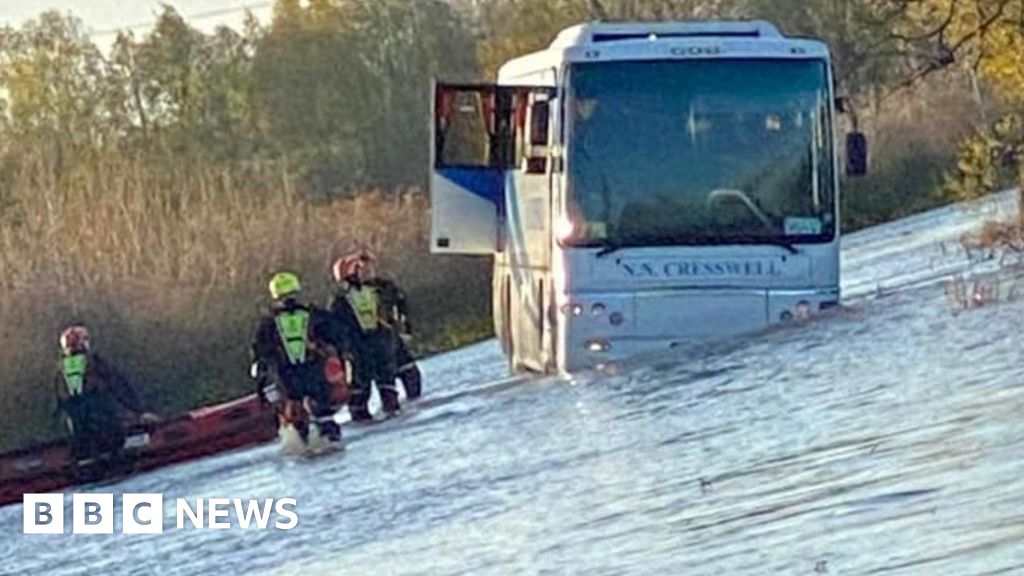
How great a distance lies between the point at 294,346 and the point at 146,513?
1515 mm

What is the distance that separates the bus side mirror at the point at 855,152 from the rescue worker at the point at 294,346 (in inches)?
160

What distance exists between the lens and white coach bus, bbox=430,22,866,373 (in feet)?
71.4

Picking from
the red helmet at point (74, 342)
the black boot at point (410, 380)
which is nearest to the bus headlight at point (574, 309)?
the black boot at point (410, 380)

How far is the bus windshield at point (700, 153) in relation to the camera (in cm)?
2191

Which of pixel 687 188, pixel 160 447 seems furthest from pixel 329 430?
pixel 687 188

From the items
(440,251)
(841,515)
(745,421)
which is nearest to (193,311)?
(440,251)

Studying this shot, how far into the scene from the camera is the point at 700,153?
21969mm

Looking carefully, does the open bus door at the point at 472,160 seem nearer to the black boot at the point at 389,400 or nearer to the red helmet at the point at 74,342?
the black boot at the point at 389,400

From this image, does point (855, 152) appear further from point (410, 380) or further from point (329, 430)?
point (410, 380)

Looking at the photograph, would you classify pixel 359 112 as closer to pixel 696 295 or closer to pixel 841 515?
pixel 696 295

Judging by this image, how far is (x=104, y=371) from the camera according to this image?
22047 mm

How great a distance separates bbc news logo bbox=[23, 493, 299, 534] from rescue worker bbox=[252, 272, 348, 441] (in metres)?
1.07

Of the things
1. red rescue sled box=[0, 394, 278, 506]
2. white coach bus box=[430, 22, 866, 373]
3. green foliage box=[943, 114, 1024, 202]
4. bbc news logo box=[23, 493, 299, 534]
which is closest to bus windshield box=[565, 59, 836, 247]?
white coach bus box=[430, 22, 866, 373]

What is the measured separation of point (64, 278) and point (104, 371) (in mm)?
16190
